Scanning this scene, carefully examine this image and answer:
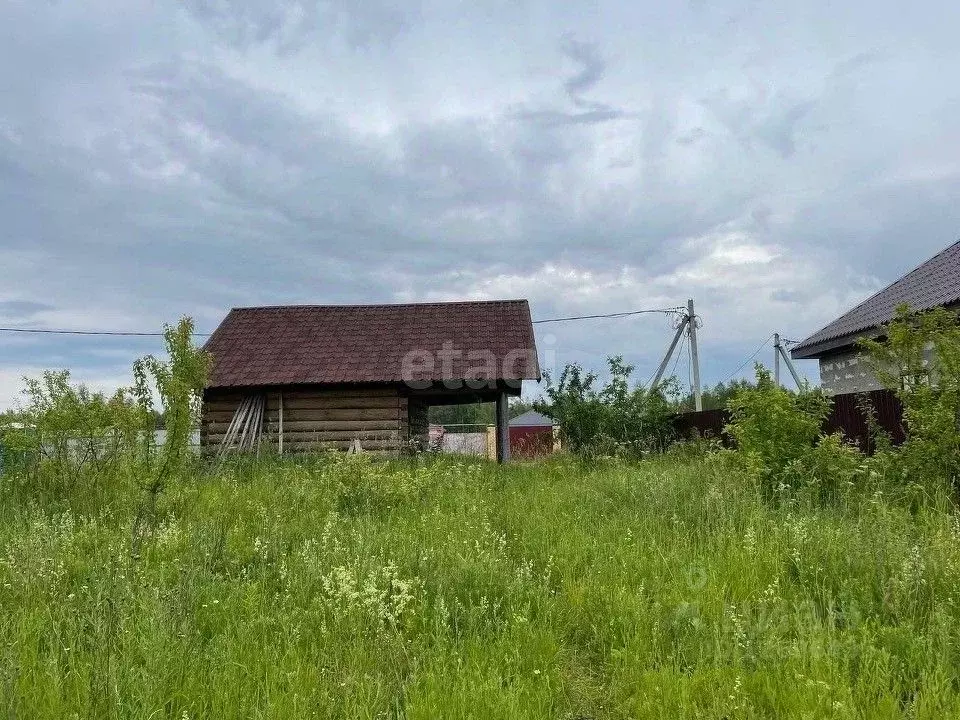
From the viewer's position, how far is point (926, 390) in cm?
624

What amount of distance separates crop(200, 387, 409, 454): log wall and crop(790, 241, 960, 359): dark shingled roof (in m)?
9.79

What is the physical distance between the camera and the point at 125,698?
2.80 meters

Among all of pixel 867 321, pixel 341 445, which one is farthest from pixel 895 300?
pixel 341 445

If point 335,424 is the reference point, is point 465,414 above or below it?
above

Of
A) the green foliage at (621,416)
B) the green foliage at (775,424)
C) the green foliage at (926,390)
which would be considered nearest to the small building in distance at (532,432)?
the green foliage at (621,416)

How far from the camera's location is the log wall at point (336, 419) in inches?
602

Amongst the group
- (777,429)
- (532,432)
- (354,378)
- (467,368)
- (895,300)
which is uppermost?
(895,300)

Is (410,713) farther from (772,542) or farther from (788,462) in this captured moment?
(788,462)

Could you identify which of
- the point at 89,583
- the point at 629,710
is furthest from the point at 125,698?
the point at 629,710

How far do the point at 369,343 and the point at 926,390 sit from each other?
41.5 feet

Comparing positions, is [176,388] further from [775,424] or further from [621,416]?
[621,416]

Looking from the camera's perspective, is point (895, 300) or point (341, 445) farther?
point (341, 445)

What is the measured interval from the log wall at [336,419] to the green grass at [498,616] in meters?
9.19

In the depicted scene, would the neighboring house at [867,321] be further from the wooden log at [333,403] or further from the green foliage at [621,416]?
the wooden log at [333,403]
